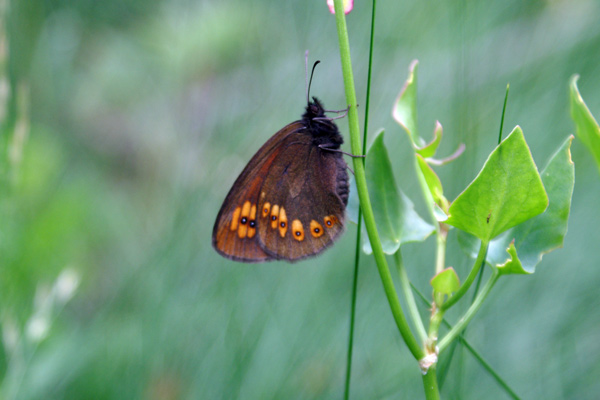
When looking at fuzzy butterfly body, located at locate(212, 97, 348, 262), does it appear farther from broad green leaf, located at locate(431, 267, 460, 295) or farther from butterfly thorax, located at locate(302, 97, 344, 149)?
broad green leaf, located at locate(431, 267, 460, 295)

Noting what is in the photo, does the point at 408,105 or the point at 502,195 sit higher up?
the point at 408,105

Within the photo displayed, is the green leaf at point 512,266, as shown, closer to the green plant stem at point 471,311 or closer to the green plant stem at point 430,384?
the green plant stem at point 471,311

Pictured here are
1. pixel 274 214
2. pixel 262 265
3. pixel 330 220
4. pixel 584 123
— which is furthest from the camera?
pixel 262 265

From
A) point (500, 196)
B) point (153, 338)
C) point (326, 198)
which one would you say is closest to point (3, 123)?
point (153, 338)

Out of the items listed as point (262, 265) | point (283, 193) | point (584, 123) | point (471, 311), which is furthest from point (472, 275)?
point (262, 265)

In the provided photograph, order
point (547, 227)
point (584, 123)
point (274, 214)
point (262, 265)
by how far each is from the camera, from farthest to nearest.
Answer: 1. point (262, 265)
2. point (274, 214)
3. point (547, 227)
4. point (584, 123)

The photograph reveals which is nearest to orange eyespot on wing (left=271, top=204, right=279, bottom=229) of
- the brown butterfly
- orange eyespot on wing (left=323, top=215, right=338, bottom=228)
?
the brown butterfly

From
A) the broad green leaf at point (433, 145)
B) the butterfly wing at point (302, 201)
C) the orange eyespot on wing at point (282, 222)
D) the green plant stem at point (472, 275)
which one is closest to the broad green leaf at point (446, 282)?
the green plant stem at point (472, 275)

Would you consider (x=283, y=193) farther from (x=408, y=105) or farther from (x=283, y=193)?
(x=408, y=105)
